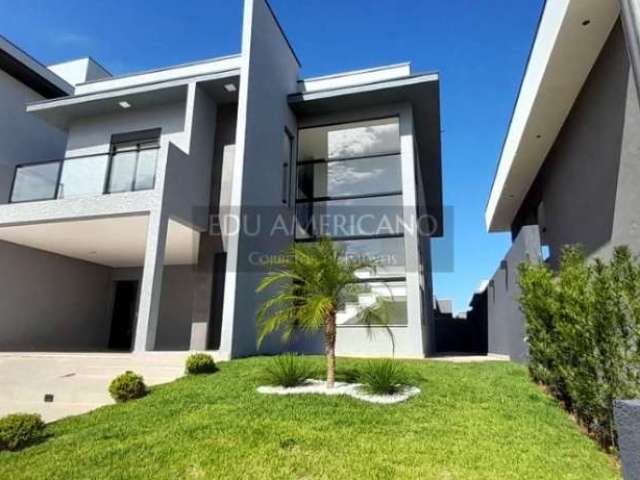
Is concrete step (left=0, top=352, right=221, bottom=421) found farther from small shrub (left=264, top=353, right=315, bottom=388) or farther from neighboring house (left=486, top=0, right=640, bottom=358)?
neighboring house (left=486, top=0, right=640, bottom=358)

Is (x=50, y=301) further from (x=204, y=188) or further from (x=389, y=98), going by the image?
(x=389, y=98)

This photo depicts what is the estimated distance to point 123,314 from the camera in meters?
14.1

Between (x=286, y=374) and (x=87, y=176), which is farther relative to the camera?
(x=87, y=176)

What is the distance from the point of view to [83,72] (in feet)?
45.8

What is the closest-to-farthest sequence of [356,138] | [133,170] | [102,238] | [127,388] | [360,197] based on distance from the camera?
[127,388] < [133,170] < [102,238] < [360,197] < [356,138]

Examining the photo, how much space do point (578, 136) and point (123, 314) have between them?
1428cm

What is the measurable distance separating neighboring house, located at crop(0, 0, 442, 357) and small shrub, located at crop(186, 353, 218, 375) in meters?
1.08

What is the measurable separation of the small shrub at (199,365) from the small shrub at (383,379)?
8.76ft

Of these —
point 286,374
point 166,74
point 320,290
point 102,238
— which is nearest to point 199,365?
point 286,374

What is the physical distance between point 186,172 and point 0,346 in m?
6.68

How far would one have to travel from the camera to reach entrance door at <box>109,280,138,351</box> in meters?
13.7

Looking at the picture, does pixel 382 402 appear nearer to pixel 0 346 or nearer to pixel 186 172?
pixel 186 172

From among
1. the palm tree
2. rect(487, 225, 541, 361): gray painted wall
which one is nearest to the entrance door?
the palm tree

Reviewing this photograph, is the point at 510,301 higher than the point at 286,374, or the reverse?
the point at 510,301
